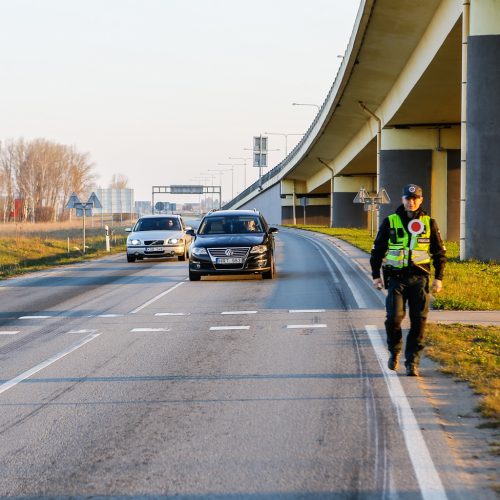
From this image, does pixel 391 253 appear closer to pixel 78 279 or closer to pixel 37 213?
pixel 78 279

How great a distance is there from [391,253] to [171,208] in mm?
130328

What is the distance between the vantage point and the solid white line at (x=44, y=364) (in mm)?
8508

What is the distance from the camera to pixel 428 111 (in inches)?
1468

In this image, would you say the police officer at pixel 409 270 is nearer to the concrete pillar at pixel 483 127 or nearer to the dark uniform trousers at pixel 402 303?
the dark uniform trousers at pixel 402 303

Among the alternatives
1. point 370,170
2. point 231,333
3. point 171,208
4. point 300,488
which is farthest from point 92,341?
point 171,208

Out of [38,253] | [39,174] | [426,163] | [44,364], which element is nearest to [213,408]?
[44,364]

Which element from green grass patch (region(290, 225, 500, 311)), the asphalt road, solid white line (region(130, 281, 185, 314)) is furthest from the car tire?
the asphalt road

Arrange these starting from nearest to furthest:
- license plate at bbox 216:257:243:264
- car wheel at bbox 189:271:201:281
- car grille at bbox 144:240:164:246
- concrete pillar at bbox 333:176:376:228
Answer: license plate at bbox 216:257:243:264, car wheel at bbox 189:271:201:281, car grille at bbox 144:240:164:246, concrete pillar at bbox 333:176:376:228

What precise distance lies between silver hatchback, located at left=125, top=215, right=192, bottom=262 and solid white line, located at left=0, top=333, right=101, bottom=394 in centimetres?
1695

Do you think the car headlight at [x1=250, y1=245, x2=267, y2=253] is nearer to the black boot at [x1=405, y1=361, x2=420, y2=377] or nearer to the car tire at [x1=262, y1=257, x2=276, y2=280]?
the car tire at [x1=262, y1=257, x2=276, y2=280]

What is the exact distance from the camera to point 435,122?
40.4 metres

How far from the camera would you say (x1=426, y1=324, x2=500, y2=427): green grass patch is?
7488 millimetres

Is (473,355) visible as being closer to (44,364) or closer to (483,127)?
(44,364)

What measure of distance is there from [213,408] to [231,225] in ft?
48.7
